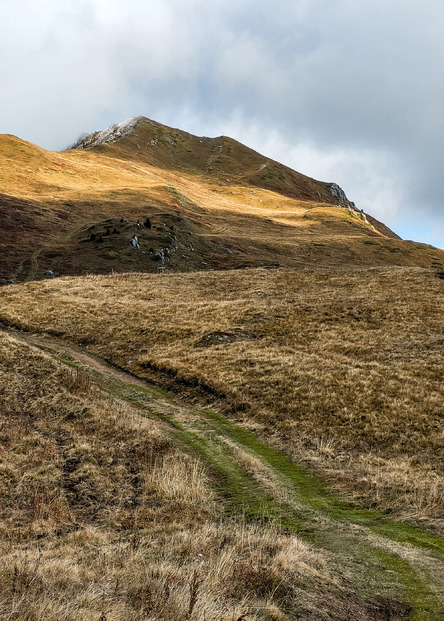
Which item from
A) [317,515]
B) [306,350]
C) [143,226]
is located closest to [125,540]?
[317,515]

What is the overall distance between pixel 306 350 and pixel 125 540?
22895mm

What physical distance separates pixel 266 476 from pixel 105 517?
640cm

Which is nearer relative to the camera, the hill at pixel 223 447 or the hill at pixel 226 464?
the hill at pixel 226 464

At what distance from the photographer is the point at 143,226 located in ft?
281

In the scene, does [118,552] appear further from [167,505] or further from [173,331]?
[173,331]

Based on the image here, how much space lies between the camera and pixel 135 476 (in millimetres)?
15102

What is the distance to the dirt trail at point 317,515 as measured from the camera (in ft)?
30.5

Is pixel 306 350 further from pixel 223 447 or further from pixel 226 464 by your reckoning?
pixel 226 464

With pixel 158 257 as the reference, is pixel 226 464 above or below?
below

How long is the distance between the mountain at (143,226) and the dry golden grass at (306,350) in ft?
60.7

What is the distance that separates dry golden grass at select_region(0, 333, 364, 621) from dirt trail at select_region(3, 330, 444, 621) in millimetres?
858

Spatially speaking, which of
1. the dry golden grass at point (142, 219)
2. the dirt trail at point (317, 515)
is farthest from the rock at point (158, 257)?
the dirt trail at point (317, 515)

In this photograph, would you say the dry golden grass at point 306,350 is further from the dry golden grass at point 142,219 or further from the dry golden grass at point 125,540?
the dry golden grass at point 142,219

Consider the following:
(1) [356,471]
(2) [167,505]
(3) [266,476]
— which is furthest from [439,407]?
(2) [167,505]
